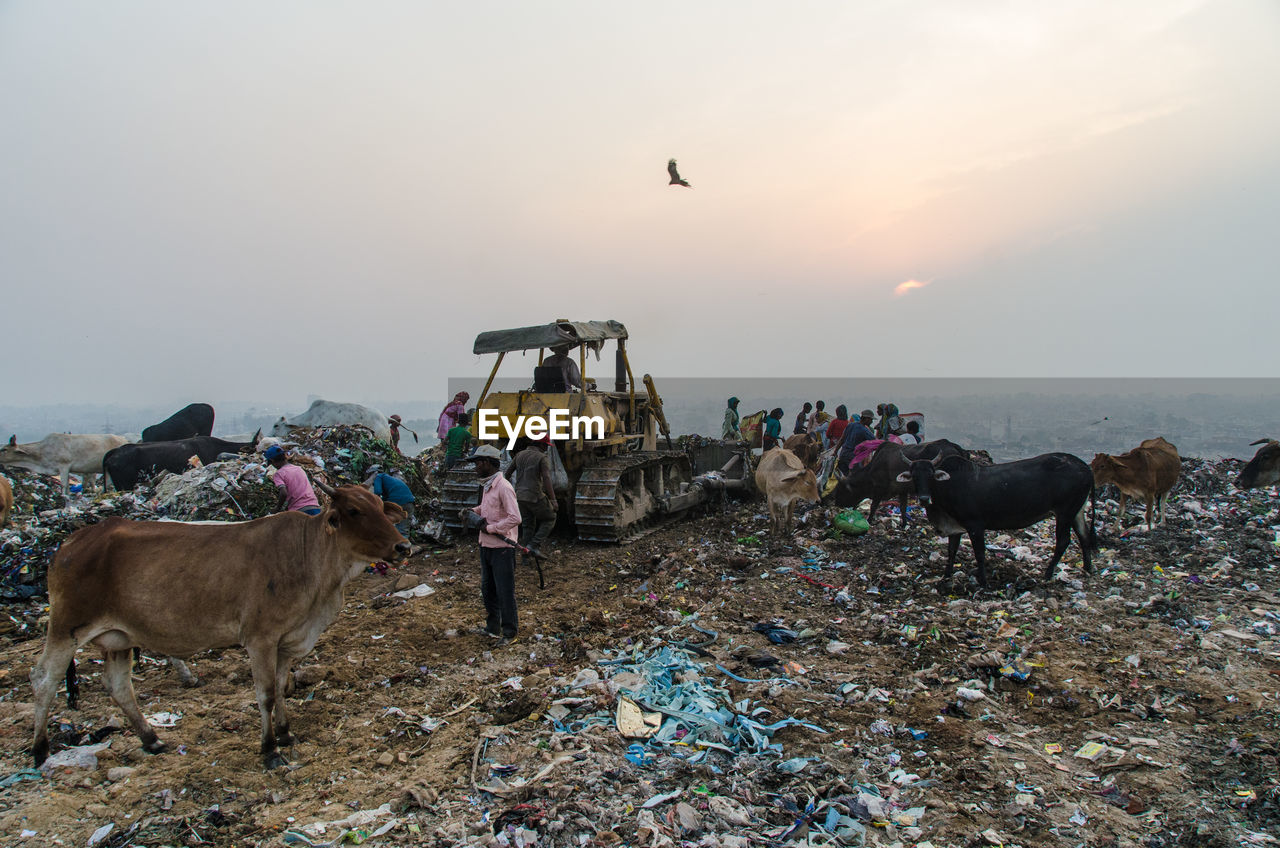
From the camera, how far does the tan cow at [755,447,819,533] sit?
936 cm

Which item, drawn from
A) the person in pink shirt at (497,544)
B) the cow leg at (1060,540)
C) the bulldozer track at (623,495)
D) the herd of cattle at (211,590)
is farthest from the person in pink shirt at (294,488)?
the cow leg at (1060,540)

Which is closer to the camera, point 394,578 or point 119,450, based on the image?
point 394,578

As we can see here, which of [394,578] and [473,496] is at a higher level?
[473,496]

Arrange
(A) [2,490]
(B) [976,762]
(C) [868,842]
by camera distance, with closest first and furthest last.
Answer: (C) [868,842]
(B) [976,762]
(A) [2,490]

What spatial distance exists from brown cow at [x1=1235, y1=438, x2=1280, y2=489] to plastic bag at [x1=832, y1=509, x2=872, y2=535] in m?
6.78

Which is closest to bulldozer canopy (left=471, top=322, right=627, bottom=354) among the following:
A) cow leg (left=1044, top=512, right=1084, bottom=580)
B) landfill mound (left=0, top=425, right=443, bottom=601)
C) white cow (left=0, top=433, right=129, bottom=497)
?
landfill mound (left=0, top=425, right=443, bottom=601)

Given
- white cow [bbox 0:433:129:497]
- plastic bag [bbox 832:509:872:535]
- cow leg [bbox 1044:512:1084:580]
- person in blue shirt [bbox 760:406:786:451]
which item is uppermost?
person in blue shirt [bbox 760:406:786:451]

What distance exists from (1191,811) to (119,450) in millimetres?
14322

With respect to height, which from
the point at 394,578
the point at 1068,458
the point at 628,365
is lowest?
the point at 394,578

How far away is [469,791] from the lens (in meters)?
3.48

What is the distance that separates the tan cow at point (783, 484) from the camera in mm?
9359

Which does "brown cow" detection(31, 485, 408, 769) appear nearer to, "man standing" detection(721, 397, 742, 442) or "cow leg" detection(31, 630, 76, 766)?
"cow leg" detection(31, 630, 76, 766)

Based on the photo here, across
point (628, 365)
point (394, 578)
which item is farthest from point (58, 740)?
point (628, 365)

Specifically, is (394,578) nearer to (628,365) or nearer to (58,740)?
(58,740)
